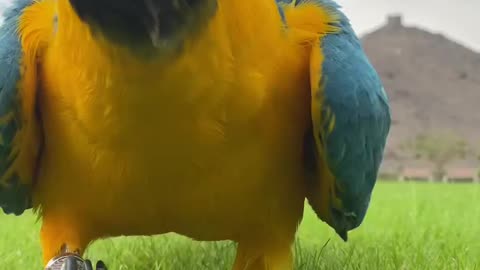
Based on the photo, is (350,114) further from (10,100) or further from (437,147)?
(437,147)

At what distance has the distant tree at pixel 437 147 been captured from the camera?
955cm

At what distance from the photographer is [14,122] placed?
116 centimetres

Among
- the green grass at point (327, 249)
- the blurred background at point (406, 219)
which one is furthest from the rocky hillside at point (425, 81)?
the green grass at point (327, 249)

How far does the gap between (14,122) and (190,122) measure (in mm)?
363

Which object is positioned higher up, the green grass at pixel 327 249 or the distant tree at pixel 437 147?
the green grass at pixel 327 249

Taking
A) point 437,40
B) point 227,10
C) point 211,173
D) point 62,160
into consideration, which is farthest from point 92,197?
point 437,40

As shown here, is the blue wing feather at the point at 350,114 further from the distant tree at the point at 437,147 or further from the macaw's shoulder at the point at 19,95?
the distant tree at the point at 437,147

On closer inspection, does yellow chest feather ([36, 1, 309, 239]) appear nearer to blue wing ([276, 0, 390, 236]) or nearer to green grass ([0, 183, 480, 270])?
blue wing ([276, 0, 390, 236])

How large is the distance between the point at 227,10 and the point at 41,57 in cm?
39

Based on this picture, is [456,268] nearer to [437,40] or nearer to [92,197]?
[92,197]

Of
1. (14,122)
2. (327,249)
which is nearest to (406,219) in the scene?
(327,249)

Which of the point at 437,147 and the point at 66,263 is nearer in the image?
the point at 66,263

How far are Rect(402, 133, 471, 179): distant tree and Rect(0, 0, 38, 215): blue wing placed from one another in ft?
28.6

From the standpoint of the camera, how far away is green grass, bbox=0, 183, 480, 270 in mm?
1721
